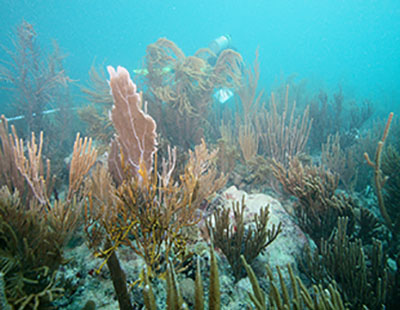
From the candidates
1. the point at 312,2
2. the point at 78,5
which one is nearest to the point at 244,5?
the point at 312,2

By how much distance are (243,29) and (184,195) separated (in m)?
140

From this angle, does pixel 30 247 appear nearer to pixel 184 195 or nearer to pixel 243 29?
pixel 184 195

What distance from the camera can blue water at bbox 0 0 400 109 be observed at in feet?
230

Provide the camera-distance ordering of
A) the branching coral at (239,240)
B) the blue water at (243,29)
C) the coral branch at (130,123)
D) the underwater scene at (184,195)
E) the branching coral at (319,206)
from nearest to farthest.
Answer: the underwater scene at (184,195) → the coral branch at (130,123) → the branching coral at (239,240) → the branching coral at (319,206) → the blue water at (243,29)

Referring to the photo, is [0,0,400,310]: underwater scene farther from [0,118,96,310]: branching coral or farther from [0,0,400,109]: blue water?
[0,0,400,109]: blue water

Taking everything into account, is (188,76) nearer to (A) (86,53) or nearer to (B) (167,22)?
(A) (86,53)

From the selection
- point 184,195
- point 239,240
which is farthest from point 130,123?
point 239,240

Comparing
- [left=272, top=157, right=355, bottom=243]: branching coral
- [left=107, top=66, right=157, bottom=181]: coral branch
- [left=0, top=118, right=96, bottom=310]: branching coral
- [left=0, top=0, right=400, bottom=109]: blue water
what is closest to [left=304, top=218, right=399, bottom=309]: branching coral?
[left=272, top=157, right=355, bottom=243]: branching coral

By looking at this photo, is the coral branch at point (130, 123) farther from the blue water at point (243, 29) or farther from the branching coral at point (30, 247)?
the blue water at point (243, 29)

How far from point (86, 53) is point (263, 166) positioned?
315 ft

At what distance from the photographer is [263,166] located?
5156mm

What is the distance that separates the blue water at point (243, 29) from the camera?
230ft

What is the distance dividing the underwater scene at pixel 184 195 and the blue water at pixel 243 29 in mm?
60356

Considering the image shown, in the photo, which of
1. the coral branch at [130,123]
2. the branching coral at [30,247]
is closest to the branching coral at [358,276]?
the coral branch at [130,123]
